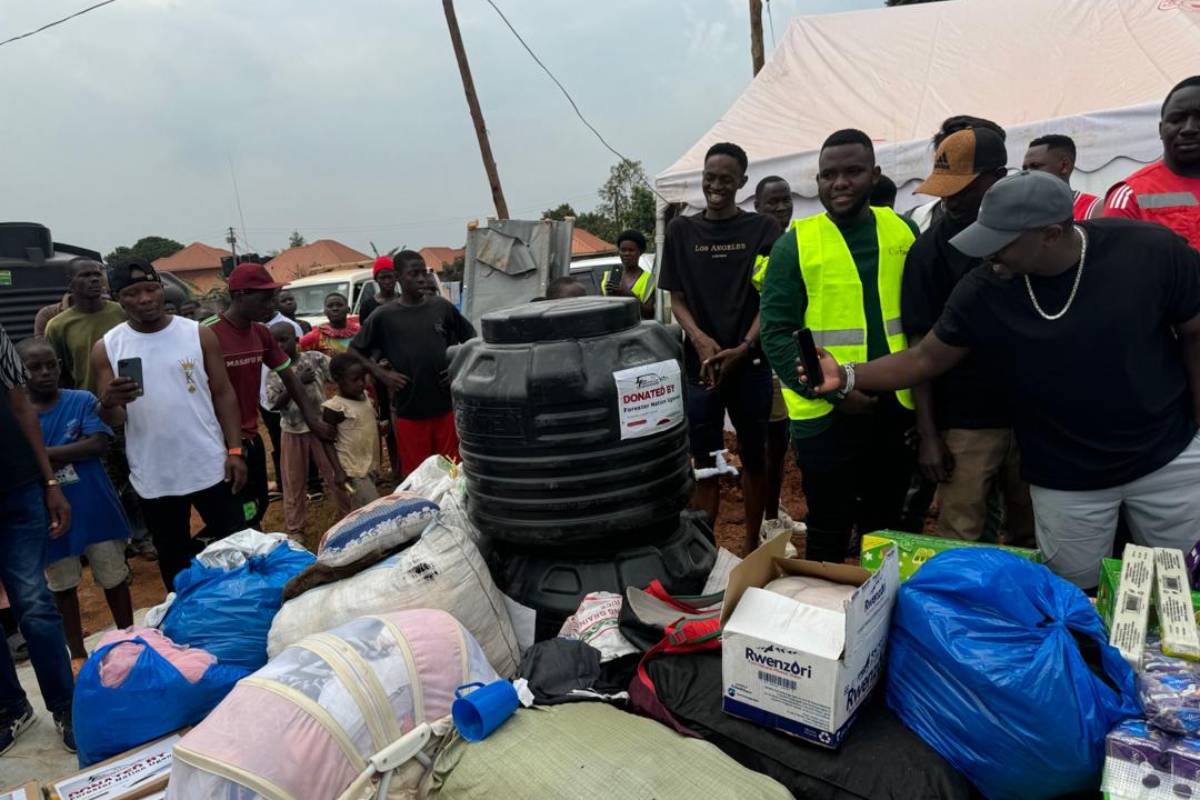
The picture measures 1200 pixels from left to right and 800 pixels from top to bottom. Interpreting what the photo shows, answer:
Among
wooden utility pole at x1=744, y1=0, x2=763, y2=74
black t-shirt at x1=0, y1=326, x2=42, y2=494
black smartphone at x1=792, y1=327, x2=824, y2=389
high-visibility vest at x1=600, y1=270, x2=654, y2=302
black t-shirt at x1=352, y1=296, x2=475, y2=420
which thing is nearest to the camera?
black smartphone at x1=792, y1=327, x2=824, y2=389

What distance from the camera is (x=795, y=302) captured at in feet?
8.75

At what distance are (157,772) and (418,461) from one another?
296 centimetres

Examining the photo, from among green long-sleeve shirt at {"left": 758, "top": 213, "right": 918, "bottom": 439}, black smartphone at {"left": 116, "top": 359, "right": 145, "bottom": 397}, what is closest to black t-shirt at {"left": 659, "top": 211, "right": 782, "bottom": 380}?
green long-sleeve shirt at {"left": 758, "top": 213, "right": 918, "bottom": 439}

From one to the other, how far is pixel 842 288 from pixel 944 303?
1.16 feet

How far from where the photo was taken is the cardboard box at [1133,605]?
159cm

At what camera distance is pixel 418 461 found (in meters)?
4.93

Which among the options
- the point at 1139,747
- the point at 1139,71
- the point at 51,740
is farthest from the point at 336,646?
the point at 1139,71

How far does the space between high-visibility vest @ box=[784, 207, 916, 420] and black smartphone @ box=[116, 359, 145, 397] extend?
2.82 metres

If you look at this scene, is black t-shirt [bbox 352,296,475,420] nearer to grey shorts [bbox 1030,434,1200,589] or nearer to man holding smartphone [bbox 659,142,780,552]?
man holding smartphone [bbox 659,142,780,552]

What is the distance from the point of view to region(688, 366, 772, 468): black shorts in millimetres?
3553

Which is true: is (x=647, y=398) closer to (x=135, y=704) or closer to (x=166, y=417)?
(x=135, y=704)

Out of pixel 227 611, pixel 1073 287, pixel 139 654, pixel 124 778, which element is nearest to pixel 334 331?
pixel 227 611

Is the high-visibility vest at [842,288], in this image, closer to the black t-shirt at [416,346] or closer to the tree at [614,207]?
the black t-shirt at [416,346]

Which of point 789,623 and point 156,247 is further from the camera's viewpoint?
point 156,247
